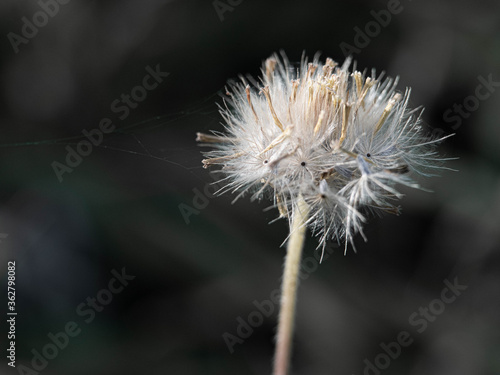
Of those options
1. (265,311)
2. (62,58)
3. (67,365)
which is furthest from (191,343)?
(62,58)

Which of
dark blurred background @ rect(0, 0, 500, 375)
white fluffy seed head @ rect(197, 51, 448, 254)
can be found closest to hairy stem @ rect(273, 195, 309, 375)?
white fluffy seed head @ rect(197, 51, 448, 254)

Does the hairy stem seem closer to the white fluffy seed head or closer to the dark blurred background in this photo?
the white fluffy seed head

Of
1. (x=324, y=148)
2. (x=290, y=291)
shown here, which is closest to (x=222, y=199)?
(x=324, y=148)

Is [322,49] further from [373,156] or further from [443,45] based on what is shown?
[373,156]

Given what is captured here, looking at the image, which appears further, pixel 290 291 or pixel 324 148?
pixel 324 148

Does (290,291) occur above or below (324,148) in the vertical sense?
below

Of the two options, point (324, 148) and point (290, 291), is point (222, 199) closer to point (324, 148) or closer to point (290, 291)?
point (324, 148)
